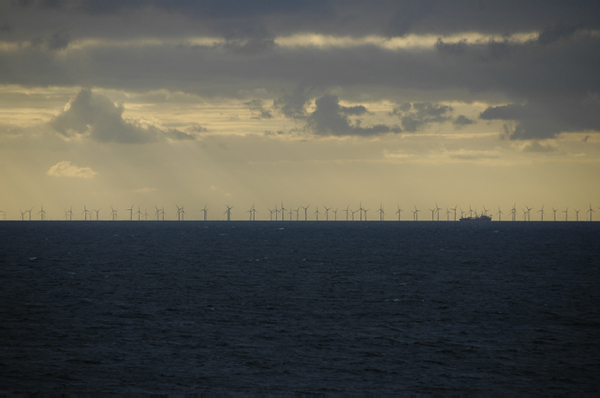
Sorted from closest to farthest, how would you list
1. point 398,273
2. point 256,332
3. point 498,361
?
point 498,361, point 256,332, point 398,273

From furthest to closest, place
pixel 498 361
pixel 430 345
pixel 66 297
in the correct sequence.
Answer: pixel 66 297, pixel 430 345, pixel 498 361

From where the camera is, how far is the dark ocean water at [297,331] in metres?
44.4

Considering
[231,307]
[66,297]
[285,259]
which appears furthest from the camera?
[285,259]

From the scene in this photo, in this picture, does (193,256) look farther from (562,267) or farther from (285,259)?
(562,267)

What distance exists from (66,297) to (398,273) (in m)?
62.2

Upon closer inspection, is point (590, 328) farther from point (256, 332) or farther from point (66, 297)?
point (66, 297)

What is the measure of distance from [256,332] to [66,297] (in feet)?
113

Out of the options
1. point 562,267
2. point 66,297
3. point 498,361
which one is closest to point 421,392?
point 498,361

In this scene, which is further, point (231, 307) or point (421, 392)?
point (231, 307)

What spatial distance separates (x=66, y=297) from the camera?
79.0 meters

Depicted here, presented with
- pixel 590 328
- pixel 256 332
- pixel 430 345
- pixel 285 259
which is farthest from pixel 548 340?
pixel 285 259

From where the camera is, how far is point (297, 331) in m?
59.5

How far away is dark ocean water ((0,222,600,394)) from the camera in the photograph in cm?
4444

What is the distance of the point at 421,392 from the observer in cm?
4197
